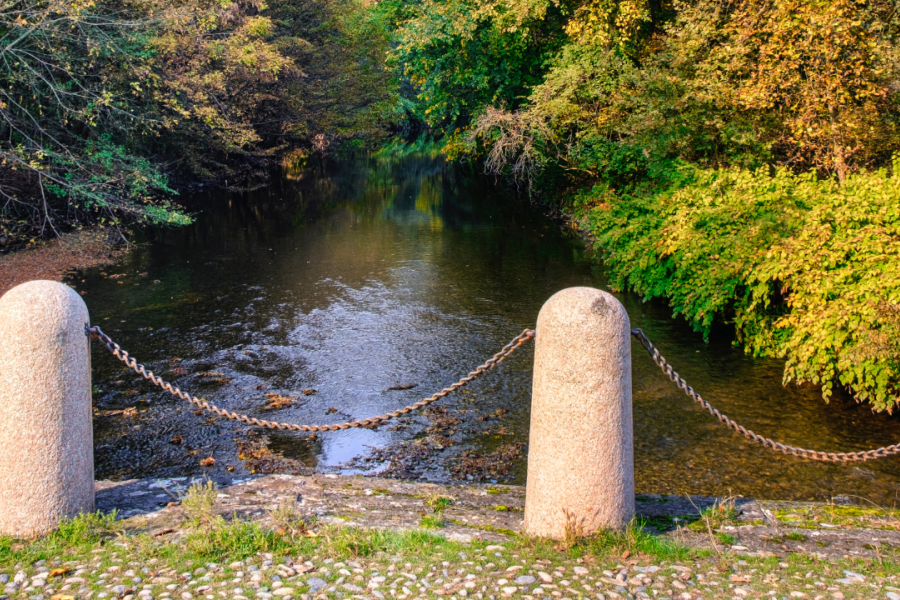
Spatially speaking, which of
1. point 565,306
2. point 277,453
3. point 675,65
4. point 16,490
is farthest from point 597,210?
point 16,490

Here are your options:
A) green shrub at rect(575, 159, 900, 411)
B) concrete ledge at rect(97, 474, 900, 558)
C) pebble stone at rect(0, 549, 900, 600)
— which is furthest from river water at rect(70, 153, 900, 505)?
pebble stone at rect(0, 549, 900, 600)

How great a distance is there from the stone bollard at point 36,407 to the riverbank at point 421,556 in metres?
0.19

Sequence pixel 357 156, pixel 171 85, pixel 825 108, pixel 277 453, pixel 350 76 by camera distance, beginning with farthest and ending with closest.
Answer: pixel 357 156 → pixel 350 76 → pixel 171 85 → pixel 825 108 → pixel 277 453

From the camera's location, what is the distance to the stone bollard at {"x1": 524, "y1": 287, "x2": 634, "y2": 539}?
13.3 ft

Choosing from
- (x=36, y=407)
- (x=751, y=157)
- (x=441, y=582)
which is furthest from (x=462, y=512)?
(x=751, y=157)

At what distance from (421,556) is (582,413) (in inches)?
46.9

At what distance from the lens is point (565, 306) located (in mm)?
4078

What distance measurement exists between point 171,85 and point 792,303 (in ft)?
51.4

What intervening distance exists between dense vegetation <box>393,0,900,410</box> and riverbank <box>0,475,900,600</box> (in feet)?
11.9

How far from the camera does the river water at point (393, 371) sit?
6.95 m

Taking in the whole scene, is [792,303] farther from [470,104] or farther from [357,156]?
[357,156]

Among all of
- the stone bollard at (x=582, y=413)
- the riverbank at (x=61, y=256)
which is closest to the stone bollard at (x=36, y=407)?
the stone bollard at (x=582, y=413)

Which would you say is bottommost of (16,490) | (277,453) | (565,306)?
(277,453)

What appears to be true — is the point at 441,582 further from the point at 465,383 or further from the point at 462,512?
the point at 465,383
